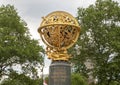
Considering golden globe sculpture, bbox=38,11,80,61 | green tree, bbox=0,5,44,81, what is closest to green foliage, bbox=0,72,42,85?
green tree, bbox=0,5,44,81

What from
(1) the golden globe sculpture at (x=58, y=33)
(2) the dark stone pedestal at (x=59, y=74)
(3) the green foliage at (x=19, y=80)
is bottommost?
(3) the green foliage at (x=19, y=80)

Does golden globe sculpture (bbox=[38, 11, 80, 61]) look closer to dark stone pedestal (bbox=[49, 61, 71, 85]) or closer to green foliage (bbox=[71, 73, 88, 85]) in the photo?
dark stone pedestal (bbox=[49, 61, 71, 85])

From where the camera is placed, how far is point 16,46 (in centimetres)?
4284

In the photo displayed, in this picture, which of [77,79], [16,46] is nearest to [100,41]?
[77,79]

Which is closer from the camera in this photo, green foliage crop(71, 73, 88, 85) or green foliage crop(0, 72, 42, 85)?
green foliage crop(0, 72, 42, 85)

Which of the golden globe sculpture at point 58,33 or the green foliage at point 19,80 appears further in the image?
the green foliage at point 19,80

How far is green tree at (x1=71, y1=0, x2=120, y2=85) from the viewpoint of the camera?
45938mm

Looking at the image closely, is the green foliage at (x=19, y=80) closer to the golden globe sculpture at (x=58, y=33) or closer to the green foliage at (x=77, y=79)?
the green foliage at (x=77, y=79)

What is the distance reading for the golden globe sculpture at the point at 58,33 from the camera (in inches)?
973

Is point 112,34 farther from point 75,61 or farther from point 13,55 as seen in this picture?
point 13,55

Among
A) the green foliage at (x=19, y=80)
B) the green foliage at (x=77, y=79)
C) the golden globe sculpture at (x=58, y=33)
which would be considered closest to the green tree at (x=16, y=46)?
the green foliage at (x=19, y=80)

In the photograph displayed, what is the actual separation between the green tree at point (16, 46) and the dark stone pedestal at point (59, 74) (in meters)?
18.3

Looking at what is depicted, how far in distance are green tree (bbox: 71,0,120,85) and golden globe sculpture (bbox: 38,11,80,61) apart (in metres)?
20.4

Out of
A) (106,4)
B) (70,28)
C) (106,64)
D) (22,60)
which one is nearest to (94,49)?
(106,64)
